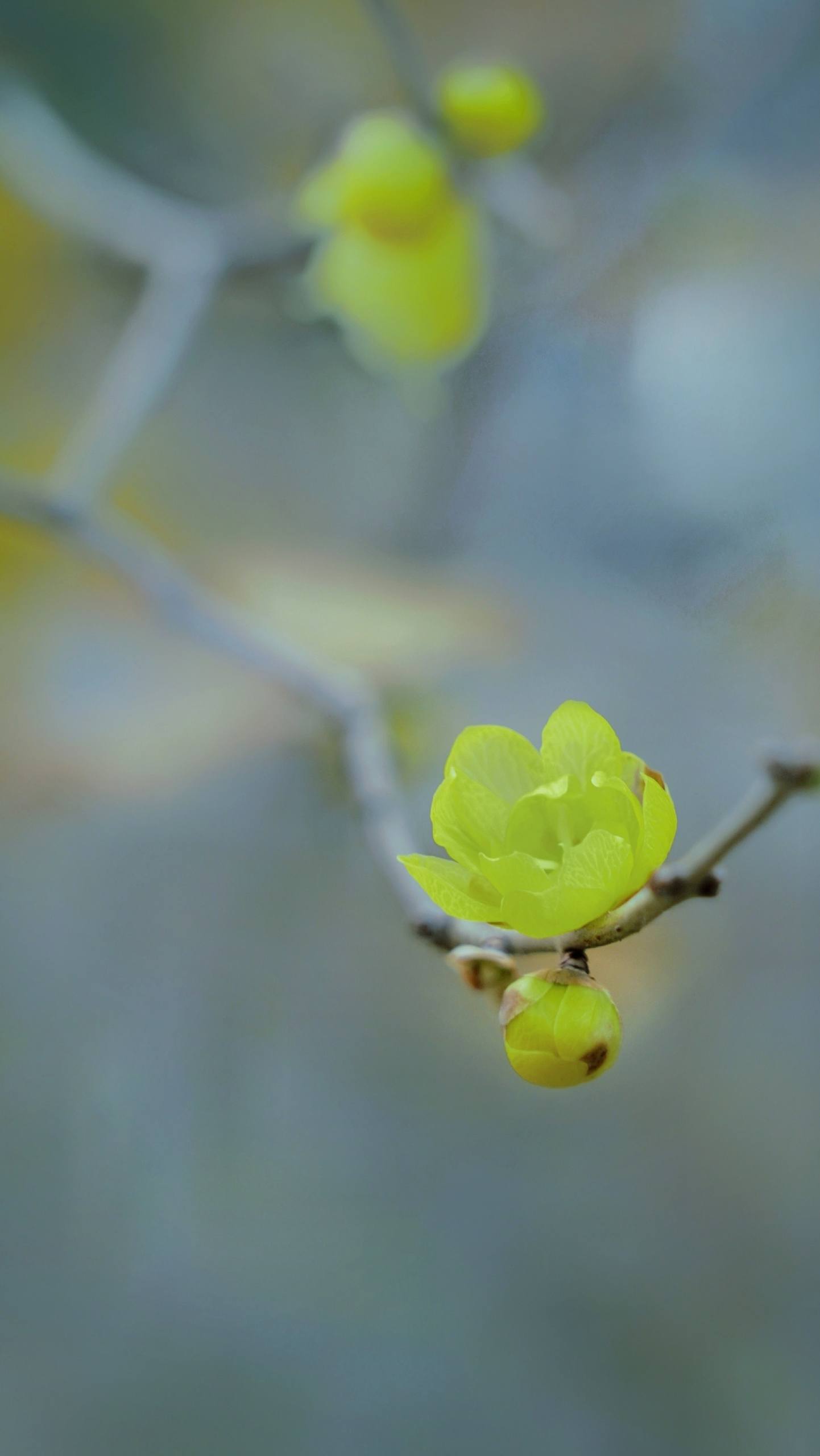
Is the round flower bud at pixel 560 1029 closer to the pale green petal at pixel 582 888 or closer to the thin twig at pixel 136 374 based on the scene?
the pale green petal at pixel 582 888

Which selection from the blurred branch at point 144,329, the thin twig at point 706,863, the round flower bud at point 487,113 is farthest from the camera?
the blurred branch at point 144,329

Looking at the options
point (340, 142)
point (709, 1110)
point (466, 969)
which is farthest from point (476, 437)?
point (466, 969)

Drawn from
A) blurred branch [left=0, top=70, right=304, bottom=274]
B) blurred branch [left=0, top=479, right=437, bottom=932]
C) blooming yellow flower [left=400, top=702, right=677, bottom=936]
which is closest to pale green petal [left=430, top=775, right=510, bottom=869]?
blooming yellow flower [left=400, top=702, right=677, bottom=936]

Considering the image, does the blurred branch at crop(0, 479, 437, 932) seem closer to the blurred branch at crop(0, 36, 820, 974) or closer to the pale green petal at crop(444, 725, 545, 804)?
the blurred branch at crop(0, 36, 820, 974)

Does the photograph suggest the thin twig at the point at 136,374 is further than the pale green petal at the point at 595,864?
Yes

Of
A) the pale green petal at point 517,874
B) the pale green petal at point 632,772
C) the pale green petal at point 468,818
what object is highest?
the pale green petal at point 468,818

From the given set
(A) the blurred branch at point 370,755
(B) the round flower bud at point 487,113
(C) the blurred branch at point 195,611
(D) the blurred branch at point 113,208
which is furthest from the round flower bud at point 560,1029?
(D) the blurred branch at point 113,208
